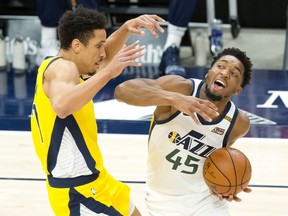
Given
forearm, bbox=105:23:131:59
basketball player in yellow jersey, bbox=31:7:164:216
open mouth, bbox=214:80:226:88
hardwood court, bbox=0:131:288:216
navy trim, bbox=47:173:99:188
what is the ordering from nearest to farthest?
basketball player in yellow jersey, bbox=31:7:164:216 → navy trim, bbox=47:173:99:188 → open mouth, bbox=214:80:226:88 → forearm, bbox=105:23:131:59 → hardwood court, bbox=0:131:288:216

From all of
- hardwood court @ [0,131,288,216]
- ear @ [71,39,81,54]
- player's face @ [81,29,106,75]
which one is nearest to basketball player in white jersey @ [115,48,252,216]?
player's face @ [81,29,106,75]

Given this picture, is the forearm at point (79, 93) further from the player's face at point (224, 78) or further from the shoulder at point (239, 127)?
the shoulder at point (239, 127)

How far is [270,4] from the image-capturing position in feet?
31.9

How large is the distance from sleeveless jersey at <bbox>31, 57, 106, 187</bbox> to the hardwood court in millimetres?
1214

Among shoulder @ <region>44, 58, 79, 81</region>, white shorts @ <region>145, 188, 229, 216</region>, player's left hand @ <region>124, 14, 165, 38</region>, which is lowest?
white shorts @ <region>145, 188, 229, 216</region>

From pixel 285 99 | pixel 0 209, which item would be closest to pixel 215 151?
pixel 0 209

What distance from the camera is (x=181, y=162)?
11.8ft

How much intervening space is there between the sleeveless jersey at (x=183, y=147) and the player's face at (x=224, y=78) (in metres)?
0.12

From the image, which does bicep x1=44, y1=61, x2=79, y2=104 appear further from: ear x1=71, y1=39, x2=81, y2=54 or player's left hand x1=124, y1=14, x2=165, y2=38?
player's left hand x1=124, y1=14, x2=165, y2=38

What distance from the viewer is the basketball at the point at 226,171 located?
344 centimetres

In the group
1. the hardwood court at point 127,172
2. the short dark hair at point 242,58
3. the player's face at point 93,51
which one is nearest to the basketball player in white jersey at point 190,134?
the short dark hair at point 242,58

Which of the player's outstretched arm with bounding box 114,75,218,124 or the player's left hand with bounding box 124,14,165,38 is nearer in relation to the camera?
the player's outstretched arm with bounding box 114,75,218,124

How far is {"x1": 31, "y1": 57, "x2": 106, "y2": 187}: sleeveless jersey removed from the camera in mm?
3178

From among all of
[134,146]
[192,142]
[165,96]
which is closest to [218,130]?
[192,142]
